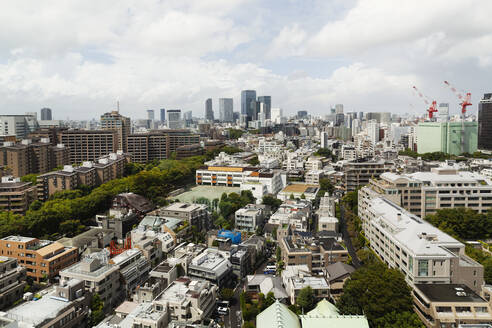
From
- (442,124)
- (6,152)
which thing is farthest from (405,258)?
(442,124)

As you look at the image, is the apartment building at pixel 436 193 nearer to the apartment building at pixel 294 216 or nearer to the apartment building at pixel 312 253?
the apartment building at pixel 294 216

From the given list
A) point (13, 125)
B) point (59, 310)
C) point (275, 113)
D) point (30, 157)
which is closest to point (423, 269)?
point (59, 310)

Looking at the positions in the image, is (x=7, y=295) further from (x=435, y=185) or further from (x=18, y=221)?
(x=435, y=185)

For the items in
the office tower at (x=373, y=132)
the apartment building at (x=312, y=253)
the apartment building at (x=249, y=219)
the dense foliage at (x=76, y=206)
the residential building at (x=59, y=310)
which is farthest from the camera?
the office tower at (x=373, y=132)

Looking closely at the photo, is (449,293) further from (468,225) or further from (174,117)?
(174,117)

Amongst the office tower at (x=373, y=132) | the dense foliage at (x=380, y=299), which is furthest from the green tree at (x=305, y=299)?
the office tower at (x=373, y=132)

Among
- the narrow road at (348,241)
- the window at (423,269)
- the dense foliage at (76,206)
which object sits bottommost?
the narrow road at (348,241)
